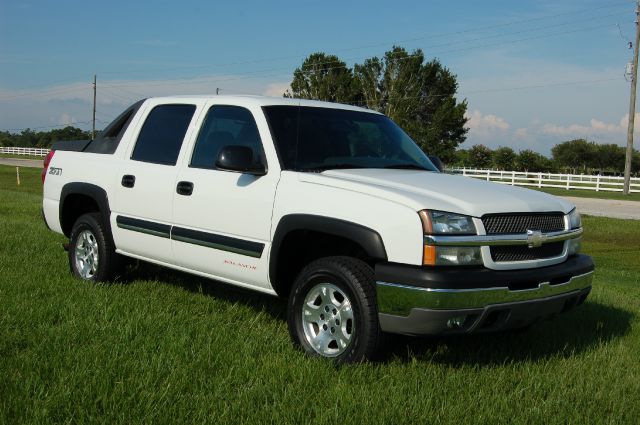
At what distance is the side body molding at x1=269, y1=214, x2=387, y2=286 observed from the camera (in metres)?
4.12

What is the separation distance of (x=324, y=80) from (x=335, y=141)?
69.2 metres

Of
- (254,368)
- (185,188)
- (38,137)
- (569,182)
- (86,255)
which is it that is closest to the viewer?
(254,368)

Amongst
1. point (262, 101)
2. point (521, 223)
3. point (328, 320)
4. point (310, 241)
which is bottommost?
point (328, 320)

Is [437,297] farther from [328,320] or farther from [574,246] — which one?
[574,246]

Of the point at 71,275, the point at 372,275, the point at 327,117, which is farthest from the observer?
the point at 71,275

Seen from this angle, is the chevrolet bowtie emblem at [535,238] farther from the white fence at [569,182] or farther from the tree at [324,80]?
the tree at [324,80]

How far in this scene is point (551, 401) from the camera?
3.83 metres

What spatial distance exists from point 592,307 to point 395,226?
10.5 ft

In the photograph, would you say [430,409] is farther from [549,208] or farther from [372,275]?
[549,208]

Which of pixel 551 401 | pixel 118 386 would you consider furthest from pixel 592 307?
pixel 118 386

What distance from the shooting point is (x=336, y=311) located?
443 centimetres

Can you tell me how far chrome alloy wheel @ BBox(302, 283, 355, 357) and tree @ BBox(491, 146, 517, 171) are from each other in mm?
87540

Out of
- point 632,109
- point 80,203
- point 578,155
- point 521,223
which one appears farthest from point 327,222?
point 578,155

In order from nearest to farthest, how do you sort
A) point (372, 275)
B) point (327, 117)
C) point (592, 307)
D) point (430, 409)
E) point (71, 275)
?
point (430, 409) < point (372, 275) < point (327, 117) < point (592, 307) < point (71, 275)
